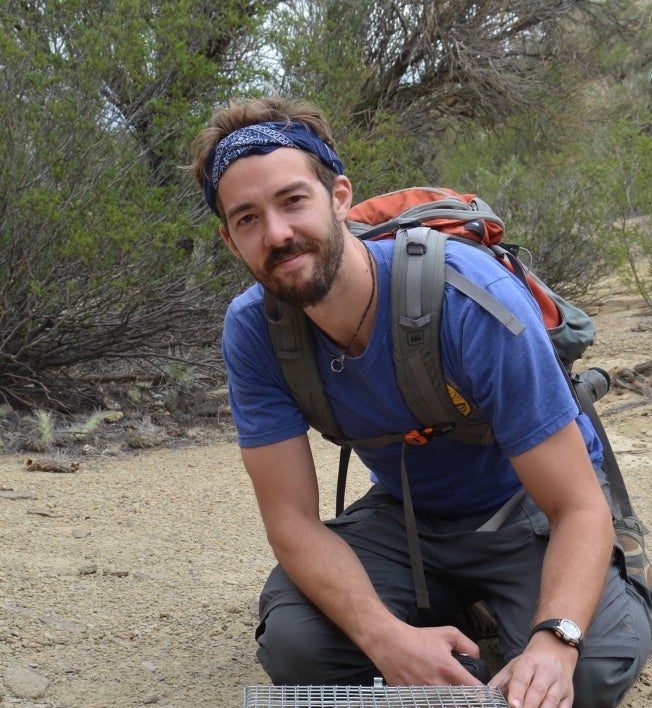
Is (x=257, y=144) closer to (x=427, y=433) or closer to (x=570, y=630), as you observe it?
(x=427, y=433)

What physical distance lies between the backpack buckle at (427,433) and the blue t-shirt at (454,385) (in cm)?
2

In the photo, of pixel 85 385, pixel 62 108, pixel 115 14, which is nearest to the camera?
pixel 62 108

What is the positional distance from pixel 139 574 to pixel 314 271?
154 cm

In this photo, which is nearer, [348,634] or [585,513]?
[585,513]

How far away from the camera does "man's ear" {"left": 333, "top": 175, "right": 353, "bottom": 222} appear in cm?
231

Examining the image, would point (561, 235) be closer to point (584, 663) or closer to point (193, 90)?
point (193, 90)

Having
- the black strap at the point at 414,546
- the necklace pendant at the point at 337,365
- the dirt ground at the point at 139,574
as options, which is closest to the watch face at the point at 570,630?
the black strap at the point at 414,546

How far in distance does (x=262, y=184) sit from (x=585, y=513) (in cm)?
98

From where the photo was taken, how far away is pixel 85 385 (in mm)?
6105

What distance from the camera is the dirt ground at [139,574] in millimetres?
Result: 2541

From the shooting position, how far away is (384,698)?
173cm

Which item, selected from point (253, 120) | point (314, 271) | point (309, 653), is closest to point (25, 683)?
point (309, 653)

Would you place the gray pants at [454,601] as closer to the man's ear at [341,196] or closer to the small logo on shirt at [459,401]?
the small logo on shirt at [459,401]

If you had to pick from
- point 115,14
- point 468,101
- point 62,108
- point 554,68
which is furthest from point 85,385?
point 554,68
